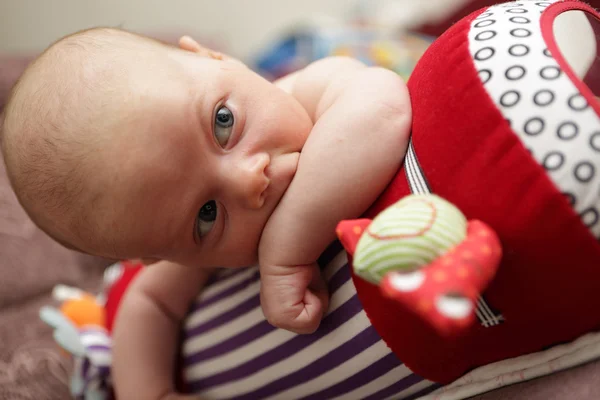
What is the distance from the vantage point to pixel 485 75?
52 cm

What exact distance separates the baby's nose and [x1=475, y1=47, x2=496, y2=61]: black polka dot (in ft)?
0.83

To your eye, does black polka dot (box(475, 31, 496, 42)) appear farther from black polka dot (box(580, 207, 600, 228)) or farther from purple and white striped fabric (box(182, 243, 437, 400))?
purple and white striped fabric (box(182, 243, 437, 400))

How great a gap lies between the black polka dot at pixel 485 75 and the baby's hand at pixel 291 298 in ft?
0.96

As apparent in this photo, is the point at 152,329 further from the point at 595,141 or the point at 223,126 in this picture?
the point at 595,141

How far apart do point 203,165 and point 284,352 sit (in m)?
0.28

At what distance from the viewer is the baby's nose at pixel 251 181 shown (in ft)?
2.08

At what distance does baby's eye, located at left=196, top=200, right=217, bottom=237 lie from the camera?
0.68m

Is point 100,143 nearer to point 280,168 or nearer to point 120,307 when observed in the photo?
point 280,168

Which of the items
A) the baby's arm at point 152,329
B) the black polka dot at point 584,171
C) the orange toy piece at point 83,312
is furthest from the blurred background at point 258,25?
the black polka dot at point 584,171

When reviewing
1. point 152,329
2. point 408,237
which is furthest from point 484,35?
point 152,329

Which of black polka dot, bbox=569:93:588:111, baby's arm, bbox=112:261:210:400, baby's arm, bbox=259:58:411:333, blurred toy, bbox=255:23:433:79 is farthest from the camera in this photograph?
blurred toy, bbox=255:23:433:79

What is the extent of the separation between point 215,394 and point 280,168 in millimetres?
399

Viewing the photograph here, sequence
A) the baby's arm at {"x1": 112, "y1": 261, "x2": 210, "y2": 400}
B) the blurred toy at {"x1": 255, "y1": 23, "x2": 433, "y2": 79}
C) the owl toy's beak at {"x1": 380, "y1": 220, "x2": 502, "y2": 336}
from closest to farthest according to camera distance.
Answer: the owl toy's beak at {"x1": 380, "y1": 220, "x2": 502, "y2": 336}, the baby's arm at {"x1": 112, "y1": 261, "x2": 210, "y2": 400}, the blurred toy at {"x1": 255, "y1": 23, "x2": 433, "y2": 79}

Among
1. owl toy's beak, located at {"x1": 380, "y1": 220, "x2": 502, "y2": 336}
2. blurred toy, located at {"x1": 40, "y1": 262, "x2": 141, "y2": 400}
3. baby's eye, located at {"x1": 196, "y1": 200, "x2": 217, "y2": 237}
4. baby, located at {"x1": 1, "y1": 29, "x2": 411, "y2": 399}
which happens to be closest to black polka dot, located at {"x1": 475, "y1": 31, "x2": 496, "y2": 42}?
baby, located at {"x1": 1, "y1": 29, "x2": 411, "y2": 399}
